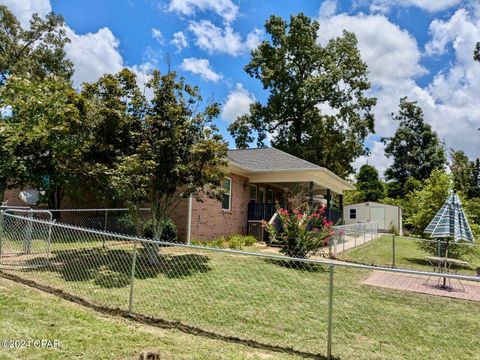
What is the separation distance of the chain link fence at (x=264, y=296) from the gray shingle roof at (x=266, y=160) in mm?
7300

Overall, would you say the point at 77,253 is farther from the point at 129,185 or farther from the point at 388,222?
the point at 388,222

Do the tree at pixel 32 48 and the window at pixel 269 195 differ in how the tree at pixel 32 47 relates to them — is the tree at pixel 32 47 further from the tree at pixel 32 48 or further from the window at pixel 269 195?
the window at pixel 269 195

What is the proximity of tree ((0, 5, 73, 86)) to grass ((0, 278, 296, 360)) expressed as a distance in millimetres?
22326

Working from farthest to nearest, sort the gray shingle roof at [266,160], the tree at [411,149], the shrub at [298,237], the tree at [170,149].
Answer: the tree at [411,149] < the gray shingle roof at [266,160] < the shrub at [298,237] < the tree at [170,149]

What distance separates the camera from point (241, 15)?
17516 mm

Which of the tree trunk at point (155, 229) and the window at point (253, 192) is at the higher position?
the window at point (253, 192)

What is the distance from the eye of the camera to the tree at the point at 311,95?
33.5 metres

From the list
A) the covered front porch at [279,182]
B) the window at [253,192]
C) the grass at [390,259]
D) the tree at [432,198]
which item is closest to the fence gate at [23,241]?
the grass at [390,259]

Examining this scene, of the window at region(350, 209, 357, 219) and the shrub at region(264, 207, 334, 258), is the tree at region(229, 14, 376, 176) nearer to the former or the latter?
the window at region(350, 209, 357, 219)

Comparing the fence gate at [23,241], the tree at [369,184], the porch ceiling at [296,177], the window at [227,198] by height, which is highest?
the tree at [369,184]

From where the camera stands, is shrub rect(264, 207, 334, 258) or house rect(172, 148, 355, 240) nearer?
shrub rect(264, 207, 334, 258)

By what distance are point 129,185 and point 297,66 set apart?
28.5m

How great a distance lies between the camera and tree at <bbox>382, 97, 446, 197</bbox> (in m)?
48.1

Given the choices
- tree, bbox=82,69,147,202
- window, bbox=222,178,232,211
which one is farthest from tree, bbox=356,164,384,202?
tree, bbox=82,69,147,202
